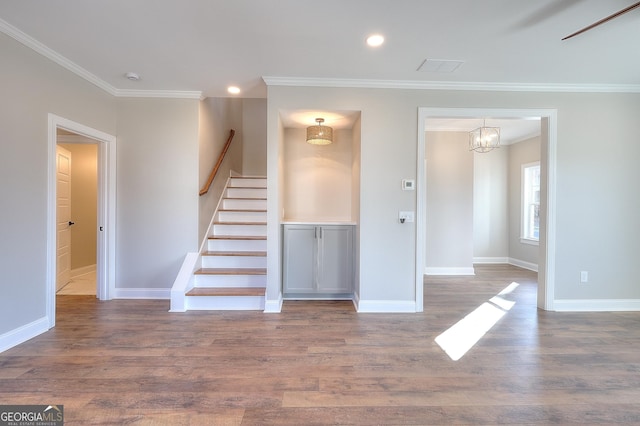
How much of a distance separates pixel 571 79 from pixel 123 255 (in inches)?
227

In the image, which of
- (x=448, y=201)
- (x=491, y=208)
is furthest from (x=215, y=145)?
(x=491, y=208)

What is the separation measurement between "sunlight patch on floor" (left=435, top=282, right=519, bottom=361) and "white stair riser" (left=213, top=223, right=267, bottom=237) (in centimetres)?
265

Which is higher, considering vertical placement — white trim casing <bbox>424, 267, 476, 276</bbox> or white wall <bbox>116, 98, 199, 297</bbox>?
white wall <bbox>116, 98, 199, 297</bbox>

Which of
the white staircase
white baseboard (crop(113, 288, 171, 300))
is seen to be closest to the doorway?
white baseboard (crop(113, 288, 171, 300))

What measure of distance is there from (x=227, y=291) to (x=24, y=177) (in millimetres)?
2146

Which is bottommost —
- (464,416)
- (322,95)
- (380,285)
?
(464,416)

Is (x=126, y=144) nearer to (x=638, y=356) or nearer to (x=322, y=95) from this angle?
(x=322, y=95)

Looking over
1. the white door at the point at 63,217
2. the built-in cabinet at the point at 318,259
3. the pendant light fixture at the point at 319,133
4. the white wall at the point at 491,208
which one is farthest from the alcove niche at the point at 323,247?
the white wall at the point at 491,208

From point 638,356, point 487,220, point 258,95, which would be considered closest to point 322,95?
point 258,95

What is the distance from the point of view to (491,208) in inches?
239

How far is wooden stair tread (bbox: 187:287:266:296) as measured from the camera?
3258 millimetres

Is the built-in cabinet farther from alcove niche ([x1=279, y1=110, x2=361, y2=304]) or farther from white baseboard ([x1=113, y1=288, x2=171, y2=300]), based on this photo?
white baseboard ([x1=113, y1=288, x2=171, y2=300])

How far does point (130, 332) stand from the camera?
105 inches

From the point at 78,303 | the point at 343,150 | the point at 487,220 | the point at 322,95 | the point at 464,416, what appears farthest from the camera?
the point at 487,220
